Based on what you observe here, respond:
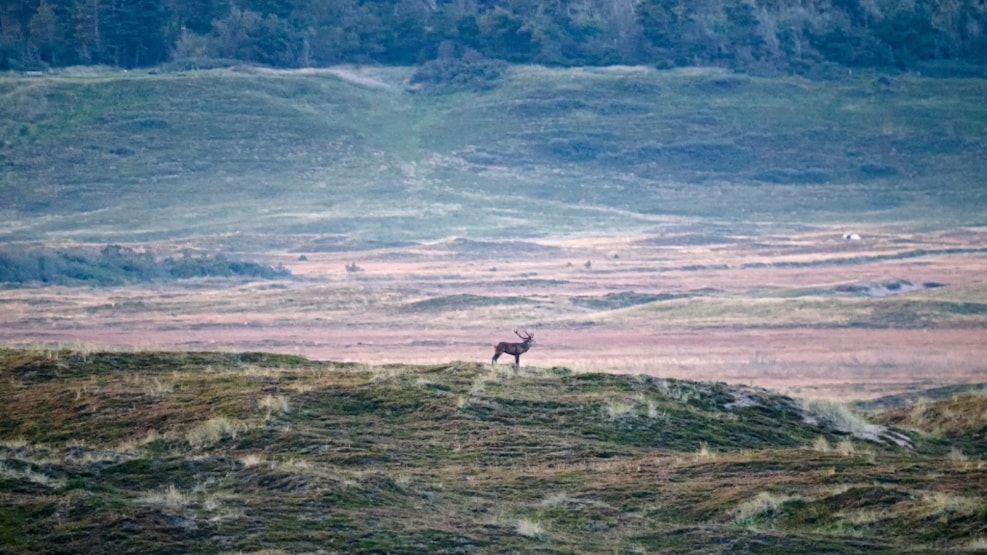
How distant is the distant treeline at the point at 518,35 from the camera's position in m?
125

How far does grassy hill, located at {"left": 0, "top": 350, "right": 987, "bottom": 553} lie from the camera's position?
1611 centimetres

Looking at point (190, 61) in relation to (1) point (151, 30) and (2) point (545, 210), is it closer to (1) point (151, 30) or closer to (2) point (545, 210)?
(1) point (151, 30)

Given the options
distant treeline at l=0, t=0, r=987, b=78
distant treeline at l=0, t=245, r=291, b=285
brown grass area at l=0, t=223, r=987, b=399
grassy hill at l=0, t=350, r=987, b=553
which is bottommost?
distant treeline at l=0, t=245, r=291, b=285

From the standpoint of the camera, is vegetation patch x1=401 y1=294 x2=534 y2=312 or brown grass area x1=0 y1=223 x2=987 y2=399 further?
vegetation patch x1=401 y1=294 x2=534 y2=312

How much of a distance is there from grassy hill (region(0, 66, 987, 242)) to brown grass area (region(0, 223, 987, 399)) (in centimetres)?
1364

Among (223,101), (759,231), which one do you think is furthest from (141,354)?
(223,101)

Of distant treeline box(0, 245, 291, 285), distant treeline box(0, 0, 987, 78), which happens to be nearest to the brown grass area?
distant treeline box(0, 245, 291, 285)

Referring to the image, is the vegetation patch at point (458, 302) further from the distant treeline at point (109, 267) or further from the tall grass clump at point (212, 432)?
the tall grass clump at point (212, 432)

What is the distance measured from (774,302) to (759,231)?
118 feet

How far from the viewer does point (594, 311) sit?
57.9 metres

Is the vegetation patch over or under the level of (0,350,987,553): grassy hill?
under

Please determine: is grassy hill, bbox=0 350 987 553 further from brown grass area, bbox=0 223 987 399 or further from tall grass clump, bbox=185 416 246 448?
brown grass area, bbox=0 223 987 399

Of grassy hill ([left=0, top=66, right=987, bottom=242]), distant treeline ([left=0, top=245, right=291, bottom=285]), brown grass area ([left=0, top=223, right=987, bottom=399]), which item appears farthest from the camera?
grassy hill ([left=0, top=66, right=987, bottom=242])

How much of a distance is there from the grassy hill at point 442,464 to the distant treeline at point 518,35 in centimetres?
10044
